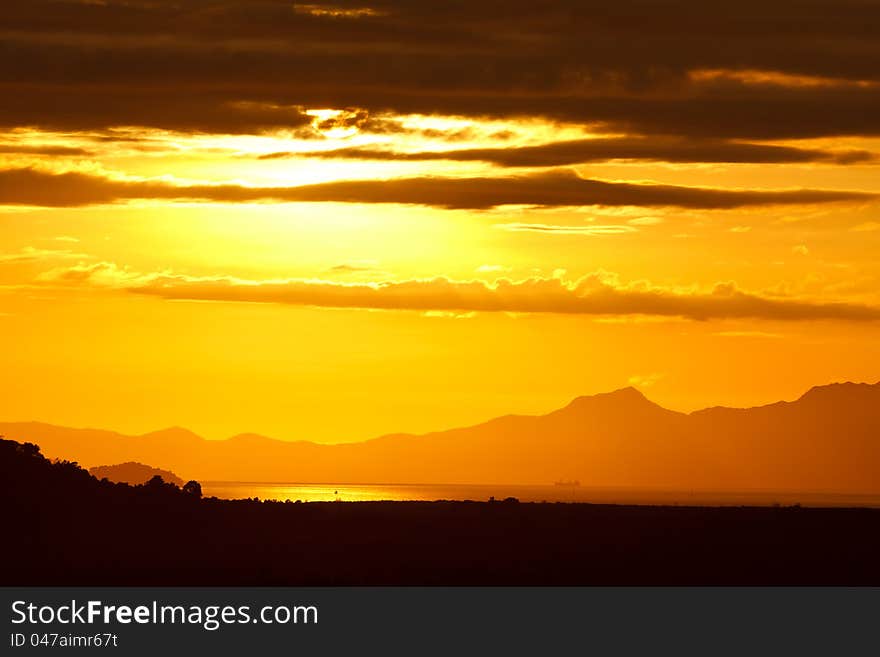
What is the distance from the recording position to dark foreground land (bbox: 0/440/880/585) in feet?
264

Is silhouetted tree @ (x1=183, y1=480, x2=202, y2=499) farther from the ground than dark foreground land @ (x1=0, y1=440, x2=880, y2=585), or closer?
farther from the ground

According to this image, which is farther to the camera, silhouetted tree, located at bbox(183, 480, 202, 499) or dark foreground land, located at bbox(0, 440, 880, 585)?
silhouetted tree, located at bbox(183, 480, 202, 499)

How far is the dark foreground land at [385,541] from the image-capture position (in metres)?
80.5

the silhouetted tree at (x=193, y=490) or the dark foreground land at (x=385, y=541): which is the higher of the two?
the silhouetted tree at (x=193, y=490)

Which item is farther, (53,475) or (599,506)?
(599,506)

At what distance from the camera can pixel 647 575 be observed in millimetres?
82188

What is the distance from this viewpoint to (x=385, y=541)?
89.1 meters

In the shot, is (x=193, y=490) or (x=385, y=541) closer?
(x=385, y=541)

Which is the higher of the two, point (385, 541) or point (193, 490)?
point (193, 490)

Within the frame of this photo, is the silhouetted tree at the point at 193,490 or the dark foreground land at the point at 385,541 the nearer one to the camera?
the dark foreground land at the point at 385,541

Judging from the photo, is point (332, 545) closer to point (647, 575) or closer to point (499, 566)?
point (499, 566)
